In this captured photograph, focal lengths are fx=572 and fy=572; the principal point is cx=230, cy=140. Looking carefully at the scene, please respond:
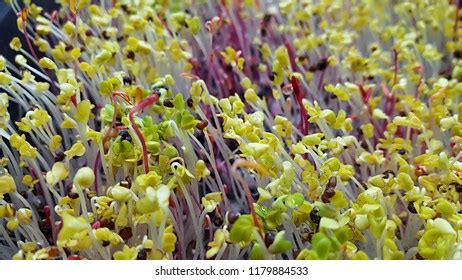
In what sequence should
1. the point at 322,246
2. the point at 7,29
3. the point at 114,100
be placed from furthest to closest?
the point at 7,29, the point at 114,100, the point at 322,246

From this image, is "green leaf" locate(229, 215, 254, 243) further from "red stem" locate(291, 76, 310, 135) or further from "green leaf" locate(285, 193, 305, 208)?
"red stem" locate(291, 76, 310, 135)

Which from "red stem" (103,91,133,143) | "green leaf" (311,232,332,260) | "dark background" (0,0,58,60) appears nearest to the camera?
"green leaf" (311,232,332,260)

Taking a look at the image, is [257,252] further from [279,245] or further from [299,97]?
[299,97]

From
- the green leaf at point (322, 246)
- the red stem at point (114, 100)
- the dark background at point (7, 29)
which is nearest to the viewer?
the green leaf at point (322, 246)

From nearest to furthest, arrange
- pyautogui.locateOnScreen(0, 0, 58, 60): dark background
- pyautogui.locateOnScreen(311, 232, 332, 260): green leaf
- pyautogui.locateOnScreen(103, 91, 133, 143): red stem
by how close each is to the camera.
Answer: pyautogui.locateOnScreen(311, 232, 332, 260): green leaf, pyautogui.locateOnScreen(103, 91, 133, 143): red stem, pyautogui.locateOnScreen(0, 0, 58, 60): dark background

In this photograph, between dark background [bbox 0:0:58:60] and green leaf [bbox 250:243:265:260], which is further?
dark background [bbox 0:0:58:60]

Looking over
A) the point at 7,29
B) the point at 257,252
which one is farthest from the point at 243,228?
the point at 7,29

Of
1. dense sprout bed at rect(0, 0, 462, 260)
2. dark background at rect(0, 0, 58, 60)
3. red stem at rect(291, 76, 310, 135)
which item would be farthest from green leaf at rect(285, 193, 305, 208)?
dark background at rect(0, 0, 58, 60)

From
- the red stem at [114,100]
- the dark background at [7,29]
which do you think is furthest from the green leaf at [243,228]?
the dark background at [7,29]

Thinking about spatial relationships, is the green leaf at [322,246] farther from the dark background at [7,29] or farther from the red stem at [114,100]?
the dark background at [7,29]
